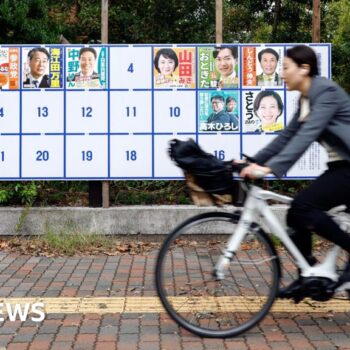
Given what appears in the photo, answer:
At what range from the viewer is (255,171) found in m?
3.76

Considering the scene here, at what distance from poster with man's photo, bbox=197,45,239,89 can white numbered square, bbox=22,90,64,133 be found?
5.79 feet

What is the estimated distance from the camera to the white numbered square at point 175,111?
7289mm

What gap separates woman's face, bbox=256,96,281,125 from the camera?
7328 millimetres

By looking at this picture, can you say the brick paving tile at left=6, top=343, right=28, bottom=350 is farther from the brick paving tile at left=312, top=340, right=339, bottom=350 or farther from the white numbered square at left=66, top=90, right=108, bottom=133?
the white numbered square at left=66, top=90, right=108, bottom=133


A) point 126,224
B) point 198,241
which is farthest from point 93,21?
point 198,241

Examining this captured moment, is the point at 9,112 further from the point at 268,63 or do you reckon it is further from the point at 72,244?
the point at 268,63

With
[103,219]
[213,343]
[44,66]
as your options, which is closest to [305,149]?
[213,343]

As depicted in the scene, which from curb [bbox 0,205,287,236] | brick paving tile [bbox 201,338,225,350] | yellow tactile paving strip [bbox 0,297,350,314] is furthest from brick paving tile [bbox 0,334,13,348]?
curb [bbox 0,205,287,236]

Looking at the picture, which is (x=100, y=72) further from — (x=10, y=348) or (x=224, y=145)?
(x=10, y=348)

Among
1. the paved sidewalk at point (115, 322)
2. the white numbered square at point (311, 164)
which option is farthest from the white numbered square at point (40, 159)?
the white numbered square at point (311, 164)

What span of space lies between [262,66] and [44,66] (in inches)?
106

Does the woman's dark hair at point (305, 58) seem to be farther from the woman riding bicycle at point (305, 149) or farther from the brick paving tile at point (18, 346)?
the brick paving tile at point (18, 346)

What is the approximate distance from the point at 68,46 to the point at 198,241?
3.87m

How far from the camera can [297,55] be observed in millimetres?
3951
